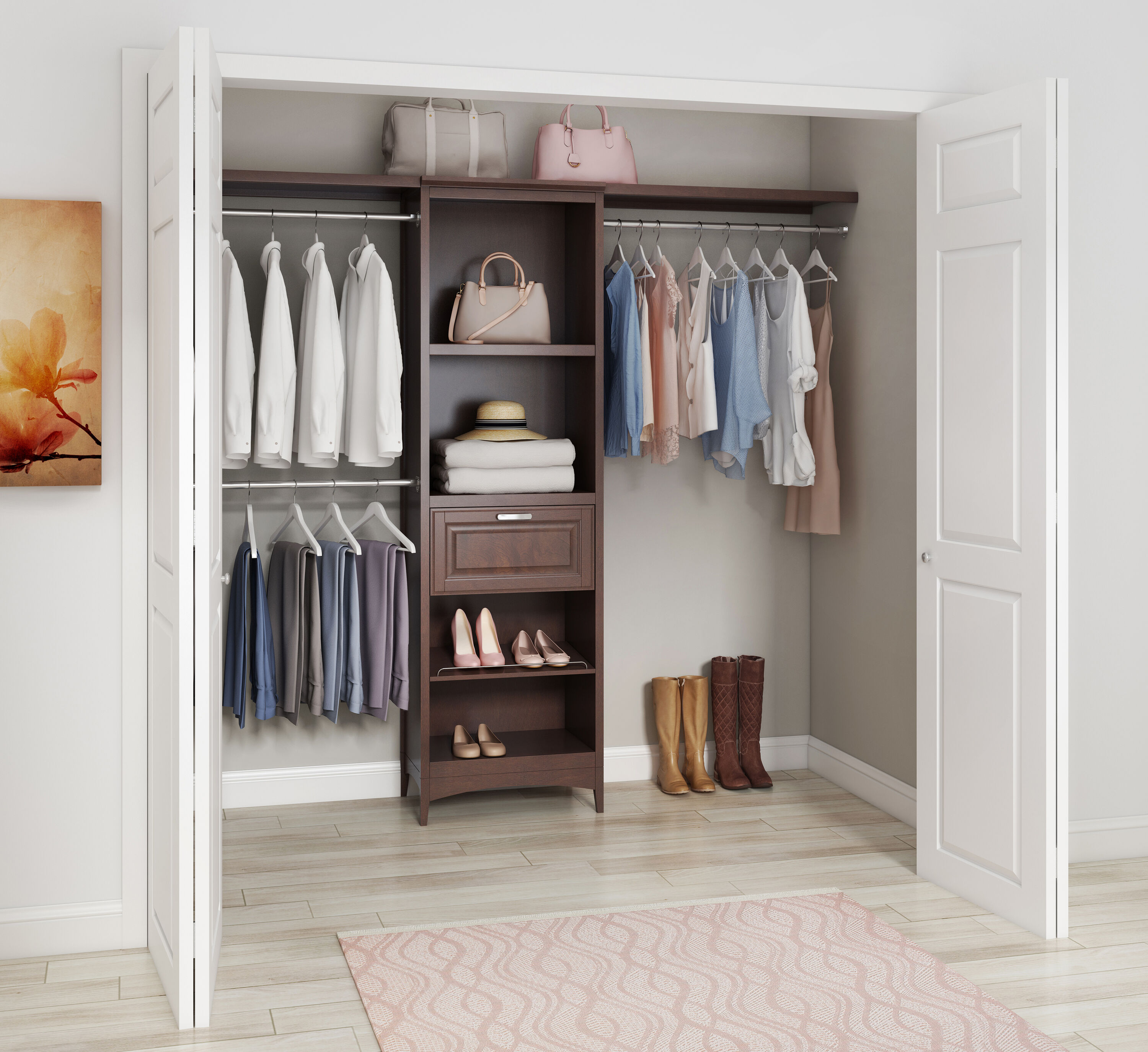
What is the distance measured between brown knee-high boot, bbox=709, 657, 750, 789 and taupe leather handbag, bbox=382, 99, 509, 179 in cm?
198

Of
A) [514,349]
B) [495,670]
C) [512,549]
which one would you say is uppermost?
[514,349]

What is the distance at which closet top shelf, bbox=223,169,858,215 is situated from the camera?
3703 mm

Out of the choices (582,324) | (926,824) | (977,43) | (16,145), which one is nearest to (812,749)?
(926,824)

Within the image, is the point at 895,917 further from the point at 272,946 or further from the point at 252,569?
the point at 252,569

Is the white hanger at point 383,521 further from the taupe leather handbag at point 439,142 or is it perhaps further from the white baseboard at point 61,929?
the white baseboard at point 61,929

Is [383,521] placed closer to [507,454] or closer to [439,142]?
[507,454]

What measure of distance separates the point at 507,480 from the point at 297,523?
2.55 feet

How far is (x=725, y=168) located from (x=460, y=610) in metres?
1.97

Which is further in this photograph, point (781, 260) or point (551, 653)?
point (781, 260)

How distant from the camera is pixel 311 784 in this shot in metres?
4.12

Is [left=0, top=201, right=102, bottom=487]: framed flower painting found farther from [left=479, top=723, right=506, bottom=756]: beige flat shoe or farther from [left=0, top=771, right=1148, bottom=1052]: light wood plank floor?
[left=479, top=723, right=506, bottom=756]: beige flat shoe

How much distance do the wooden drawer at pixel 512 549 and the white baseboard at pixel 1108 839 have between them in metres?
1.71

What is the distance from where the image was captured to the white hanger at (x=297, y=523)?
147 inches

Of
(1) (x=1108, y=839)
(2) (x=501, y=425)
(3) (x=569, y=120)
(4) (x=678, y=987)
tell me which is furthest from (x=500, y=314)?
(1) (x=1108, y=839)
